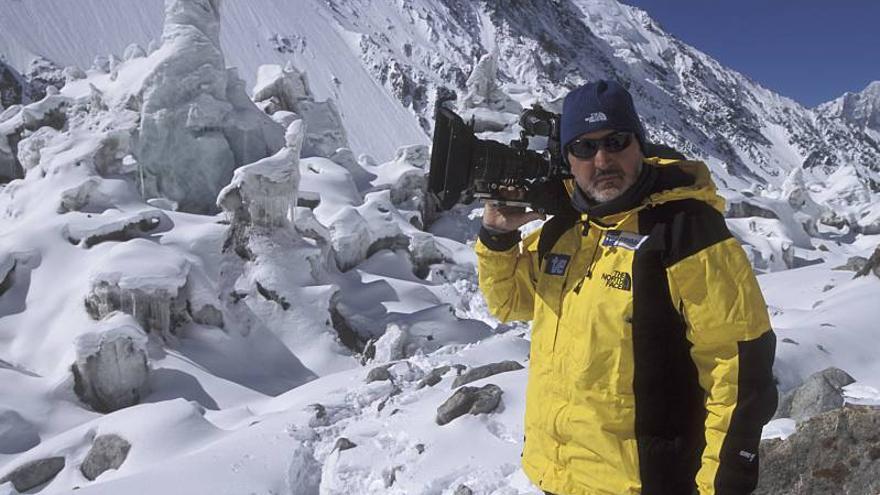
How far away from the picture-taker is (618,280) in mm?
2367

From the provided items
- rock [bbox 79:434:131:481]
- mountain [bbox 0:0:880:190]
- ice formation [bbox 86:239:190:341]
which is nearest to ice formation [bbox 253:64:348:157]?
mountain [bbox 0:0:880:190]

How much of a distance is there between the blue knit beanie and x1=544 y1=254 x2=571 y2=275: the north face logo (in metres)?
0.49

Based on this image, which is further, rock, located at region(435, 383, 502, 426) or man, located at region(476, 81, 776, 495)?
rock, located at region(435, 383, 502, 426)

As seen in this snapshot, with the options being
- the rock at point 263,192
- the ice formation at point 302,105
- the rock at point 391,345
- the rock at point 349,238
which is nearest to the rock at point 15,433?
the rock at point 391,345

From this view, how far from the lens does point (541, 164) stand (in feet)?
9.05

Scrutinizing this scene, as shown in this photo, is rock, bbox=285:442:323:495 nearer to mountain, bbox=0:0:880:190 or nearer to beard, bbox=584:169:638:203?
beard, bbox=584:169:638:203

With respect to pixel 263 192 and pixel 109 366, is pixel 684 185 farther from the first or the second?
pixel 263 192

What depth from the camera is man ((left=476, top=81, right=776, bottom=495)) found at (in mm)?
2135

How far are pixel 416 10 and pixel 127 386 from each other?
7976cm

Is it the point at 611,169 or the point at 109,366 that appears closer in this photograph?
the point at 611,169

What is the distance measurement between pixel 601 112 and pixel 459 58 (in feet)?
267

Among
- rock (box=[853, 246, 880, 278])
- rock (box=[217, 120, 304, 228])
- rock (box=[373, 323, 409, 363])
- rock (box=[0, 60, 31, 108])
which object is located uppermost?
rock (box=[0, 60, 31, 108])

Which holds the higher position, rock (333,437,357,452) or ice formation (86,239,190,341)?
ice formation (86,239,190,341)

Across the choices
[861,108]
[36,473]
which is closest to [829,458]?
[36,473]
